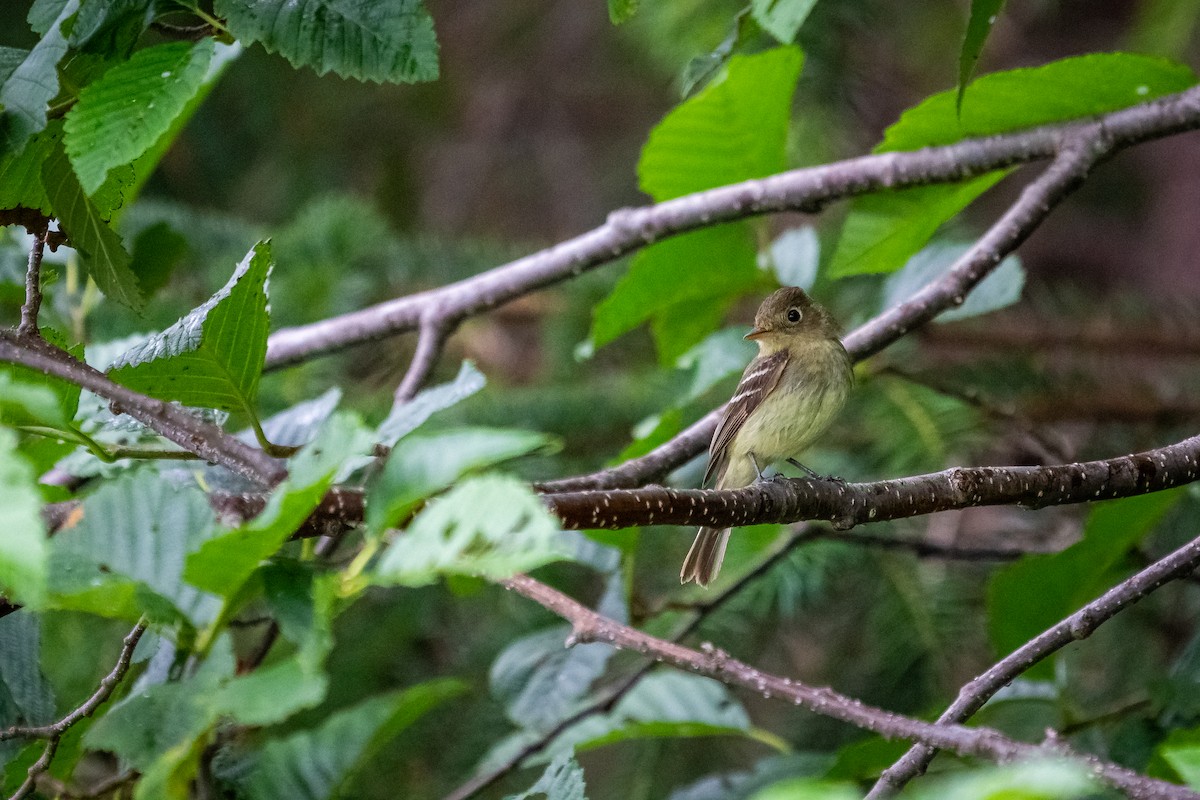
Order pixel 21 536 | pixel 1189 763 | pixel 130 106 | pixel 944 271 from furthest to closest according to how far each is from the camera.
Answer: pixel 944 271
pixel 130 106
pixel 1189 763
pixel 21 536

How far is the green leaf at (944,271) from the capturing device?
2650 millimetres

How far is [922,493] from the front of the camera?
1.71m

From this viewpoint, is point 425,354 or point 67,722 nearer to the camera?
point 67,722

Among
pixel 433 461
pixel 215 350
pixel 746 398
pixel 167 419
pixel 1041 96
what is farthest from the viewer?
pixel 746 398

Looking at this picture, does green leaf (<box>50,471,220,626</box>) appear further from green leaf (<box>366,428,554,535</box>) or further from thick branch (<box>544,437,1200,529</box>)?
thick branch (<box>544,437,1200,529</box>)

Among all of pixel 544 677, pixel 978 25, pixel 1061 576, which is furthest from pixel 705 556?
pixel 978 25

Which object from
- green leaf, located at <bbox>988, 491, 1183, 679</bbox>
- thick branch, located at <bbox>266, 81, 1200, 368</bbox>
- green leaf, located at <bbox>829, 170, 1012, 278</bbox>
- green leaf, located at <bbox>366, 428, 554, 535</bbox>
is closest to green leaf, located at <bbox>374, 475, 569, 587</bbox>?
green leaf, located at <bbox>366, 428, 554, 535</bbox>

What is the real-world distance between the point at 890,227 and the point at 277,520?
203cm

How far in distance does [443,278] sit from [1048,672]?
7.83 ft

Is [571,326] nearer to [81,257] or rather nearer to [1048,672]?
[1048,672]

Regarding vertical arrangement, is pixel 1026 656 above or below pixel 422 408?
below

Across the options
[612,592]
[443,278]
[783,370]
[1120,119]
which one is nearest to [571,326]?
[443,278]

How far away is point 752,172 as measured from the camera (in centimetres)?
280

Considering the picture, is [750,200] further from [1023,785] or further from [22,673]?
[1023,785]
